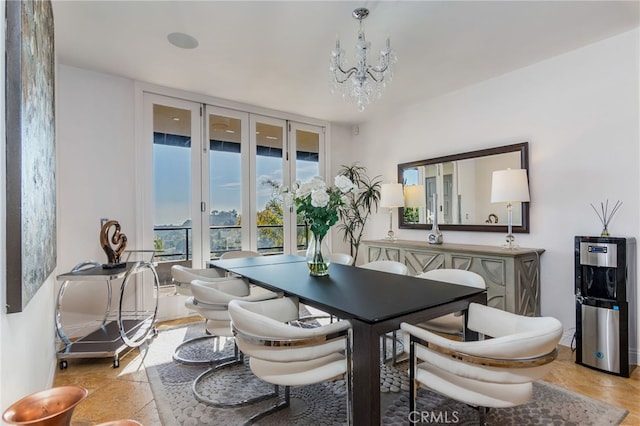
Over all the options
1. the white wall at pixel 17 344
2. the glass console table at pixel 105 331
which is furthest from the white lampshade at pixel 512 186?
the white wall at pixel 17 344

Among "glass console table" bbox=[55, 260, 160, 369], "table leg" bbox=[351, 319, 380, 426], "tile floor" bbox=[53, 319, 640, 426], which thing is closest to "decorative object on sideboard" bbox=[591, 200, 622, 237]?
"tile floor" bbox=[53, 319, 640, 426]

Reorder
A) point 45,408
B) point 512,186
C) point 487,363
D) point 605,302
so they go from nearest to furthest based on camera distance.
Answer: point 45,408 < point 487,363 < point 605,302 < point 512,186

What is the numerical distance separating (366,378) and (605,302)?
2.40 meters

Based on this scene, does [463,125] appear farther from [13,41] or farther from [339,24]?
[13,41]

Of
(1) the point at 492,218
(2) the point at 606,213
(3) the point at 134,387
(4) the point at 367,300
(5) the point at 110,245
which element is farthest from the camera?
(1) the point at 492,218

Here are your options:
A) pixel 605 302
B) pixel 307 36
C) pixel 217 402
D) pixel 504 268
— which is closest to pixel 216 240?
pixel 217 402

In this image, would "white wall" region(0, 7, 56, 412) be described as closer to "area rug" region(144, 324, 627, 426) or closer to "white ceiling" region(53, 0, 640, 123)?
"area rug" region(144, 324, 627, 426)

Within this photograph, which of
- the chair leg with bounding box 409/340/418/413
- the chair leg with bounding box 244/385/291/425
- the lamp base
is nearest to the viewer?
the chair leg with bounding box 409/340/418/413

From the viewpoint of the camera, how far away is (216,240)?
14.2 ft

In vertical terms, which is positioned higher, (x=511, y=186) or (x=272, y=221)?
(x=511, y=186)

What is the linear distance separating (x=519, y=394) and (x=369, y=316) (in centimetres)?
67
